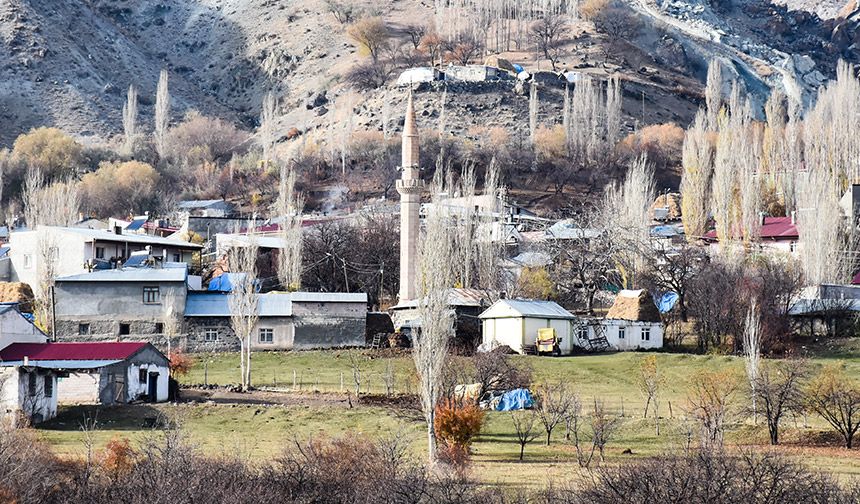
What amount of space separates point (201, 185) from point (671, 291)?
4465 centimetres

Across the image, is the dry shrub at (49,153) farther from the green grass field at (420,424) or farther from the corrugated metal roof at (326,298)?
the green grass field at (420,424)

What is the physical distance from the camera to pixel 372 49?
113 metres

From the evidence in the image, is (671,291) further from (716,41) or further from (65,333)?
(716,41)

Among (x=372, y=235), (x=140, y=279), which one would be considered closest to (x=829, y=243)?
(x=372, y=235)

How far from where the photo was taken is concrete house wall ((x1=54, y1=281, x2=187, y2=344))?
46.9m

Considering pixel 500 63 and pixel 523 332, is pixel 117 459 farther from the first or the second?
pixel 500 63

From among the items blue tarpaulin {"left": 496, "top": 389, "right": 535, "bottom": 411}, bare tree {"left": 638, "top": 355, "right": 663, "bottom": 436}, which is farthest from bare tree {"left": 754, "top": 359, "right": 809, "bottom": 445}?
blue tarpaulin {"left": 496, "top": 389, "right": 535, "bottom": 411}

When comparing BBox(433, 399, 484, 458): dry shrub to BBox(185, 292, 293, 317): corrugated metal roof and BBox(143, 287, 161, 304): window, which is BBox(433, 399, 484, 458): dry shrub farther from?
BBox(143, 287, 161, 304): window

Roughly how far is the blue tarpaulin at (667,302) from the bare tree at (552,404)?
48.1 feet

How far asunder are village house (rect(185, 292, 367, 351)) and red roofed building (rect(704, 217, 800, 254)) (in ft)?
75.7

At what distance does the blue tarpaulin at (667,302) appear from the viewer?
52.4 meters

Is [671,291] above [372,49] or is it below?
below

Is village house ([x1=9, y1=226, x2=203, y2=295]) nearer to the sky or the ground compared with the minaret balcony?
nearer to the ground

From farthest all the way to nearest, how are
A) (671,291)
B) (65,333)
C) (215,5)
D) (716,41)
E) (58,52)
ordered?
1. (215,5)
2. (716,41)
3. (58,52)
4. (671,291)
5. (65,333)
